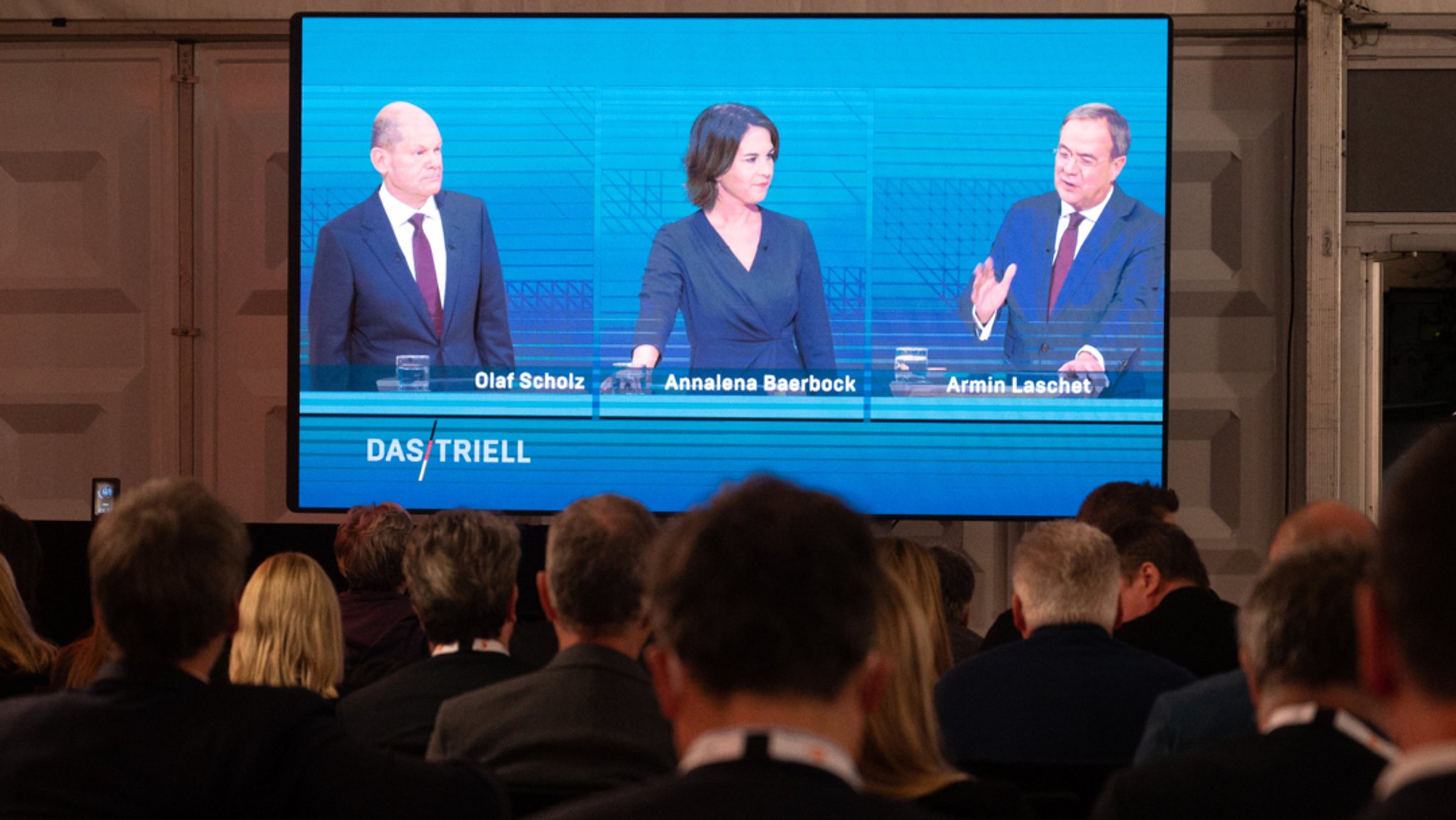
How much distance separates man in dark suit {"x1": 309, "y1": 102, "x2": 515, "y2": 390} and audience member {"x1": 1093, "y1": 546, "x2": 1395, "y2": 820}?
3.91m

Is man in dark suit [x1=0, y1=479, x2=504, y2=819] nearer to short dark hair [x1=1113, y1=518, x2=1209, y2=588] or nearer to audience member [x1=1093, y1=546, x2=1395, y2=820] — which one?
audience member [x1=1093, y1=546, x2=1395, y2=820]

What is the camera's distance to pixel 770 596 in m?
1.07

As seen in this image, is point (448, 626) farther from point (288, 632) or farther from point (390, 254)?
point (390, 254)

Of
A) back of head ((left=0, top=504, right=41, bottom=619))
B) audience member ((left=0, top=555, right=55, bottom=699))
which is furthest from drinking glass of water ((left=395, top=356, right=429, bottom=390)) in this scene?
audience member ((left=0, top=555, right=55, bottom=699))

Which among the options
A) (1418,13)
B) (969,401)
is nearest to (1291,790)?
(969,401)

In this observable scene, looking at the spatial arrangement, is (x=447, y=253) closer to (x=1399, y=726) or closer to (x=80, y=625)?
(x=80, y=625)

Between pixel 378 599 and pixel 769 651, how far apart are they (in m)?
2.73

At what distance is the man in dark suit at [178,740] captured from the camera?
150 cm

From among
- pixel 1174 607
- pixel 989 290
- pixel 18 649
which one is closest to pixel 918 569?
pixel 1174 607

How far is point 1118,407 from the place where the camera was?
506cm

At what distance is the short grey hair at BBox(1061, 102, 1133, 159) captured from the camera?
5.05 metres

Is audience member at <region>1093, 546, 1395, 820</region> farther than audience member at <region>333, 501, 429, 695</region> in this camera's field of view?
No

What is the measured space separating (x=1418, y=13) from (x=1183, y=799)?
509 cm

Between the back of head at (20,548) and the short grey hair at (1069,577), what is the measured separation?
8.97ft
